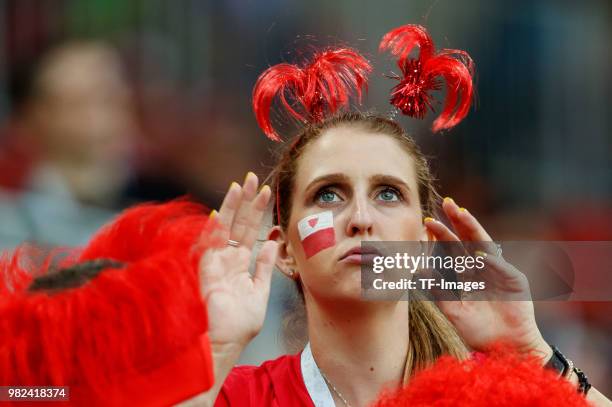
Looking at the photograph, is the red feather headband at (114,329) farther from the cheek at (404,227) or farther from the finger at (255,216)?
the cheek at (404,227)

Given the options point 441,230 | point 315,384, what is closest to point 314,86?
point 441,230

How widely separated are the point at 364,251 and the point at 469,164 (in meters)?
2.55

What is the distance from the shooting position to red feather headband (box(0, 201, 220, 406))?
1.59 meters

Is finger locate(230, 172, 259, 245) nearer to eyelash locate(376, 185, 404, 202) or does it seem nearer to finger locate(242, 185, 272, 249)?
finger locate(242, 185, 272, 249)

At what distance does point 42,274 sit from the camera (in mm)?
1812

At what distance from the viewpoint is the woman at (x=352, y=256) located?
2.21 meters

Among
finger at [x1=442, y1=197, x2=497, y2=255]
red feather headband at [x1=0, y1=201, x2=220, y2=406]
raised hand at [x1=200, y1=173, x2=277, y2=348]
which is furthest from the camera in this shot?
finger at [x1=442, y1=197, x2=497, y2=255]

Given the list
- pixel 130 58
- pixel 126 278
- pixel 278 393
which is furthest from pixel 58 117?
pixel 126 278

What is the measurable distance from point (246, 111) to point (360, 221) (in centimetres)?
231

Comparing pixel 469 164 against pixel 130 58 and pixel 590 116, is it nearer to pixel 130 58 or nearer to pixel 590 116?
pixel 590 116

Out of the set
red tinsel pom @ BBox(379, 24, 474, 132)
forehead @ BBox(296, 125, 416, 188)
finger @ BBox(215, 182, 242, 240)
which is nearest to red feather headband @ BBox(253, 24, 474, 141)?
red tinsel pom @ BBox(379, 24, 474, 132)

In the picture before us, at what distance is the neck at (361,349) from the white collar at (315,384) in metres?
0.02

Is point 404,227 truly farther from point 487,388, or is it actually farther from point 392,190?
point 487,388

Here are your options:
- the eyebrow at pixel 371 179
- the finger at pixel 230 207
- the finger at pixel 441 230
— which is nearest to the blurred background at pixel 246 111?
the eyebrow at pixel 371 179
